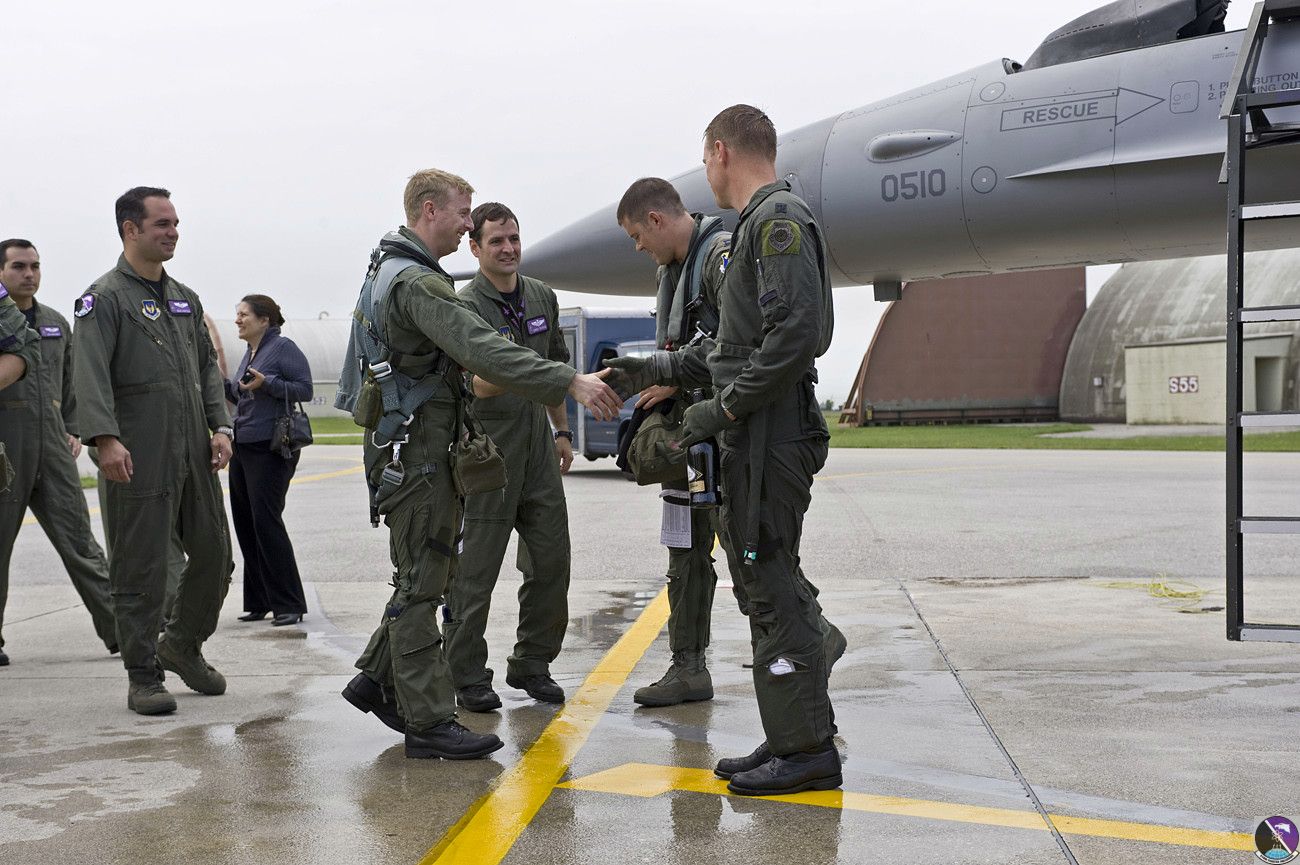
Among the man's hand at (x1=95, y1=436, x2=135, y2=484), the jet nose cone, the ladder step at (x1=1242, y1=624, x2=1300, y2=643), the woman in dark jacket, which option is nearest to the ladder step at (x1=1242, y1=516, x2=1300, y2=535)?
the ladder step at (x1=1242, y1=624, x2=1300, y2=643)

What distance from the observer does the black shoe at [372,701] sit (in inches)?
173

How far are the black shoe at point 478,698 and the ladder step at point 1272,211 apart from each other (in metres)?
3.38

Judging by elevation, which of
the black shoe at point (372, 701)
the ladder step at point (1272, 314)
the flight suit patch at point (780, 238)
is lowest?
the black shoe at point (372, 701)

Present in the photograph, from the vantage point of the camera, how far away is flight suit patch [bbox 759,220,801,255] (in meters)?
3.63

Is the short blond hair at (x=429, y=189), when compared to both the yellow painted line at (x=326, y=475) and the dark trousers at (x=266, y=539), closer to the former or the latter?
the dark trousers at (x=266, y=539)

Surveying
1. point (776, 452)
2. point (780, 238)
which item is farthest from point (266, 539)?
point (780, 238)

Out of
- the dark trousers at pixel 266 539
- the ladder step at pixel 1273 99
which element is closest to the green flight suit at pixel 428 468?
the ladder step at pixel 1273 99

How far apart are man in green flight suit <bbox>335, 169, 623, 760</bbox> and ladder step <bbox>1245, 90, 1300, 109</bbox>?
2.72 meters

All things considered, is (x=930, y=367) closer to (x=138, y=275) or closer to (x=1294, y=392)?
(x=1294, y=392)

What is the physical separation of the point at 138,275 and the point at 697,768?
3150mm

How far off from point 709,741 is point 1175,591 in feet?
14.5

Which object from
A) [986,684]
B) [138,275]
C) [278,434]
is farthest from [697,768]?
[278,434]

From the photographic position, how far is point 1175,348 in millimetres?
34156

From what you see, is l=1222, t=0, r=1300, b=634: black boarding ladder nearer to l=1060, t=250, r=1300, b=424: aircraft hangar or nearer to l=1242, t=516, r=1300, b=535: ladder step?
l=1242, t=516, r=1300, b=535: ladder step
